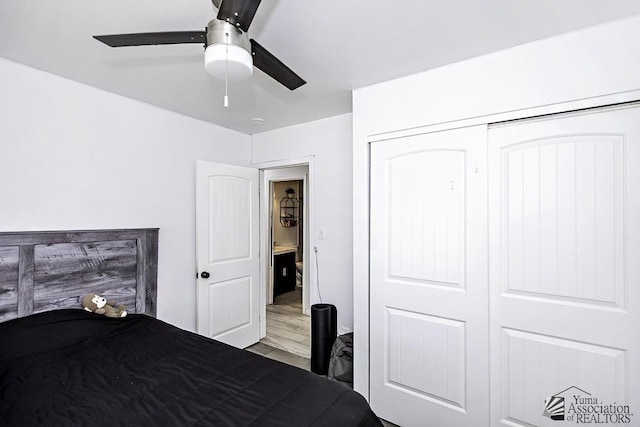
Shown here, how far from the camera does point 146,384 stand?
133cm

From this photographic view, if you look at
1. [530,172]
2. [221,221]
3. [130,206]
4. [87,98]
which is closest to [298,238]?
[221,221]

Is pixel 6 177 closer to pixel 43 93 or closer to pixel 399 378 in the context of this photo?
pixel 43 93

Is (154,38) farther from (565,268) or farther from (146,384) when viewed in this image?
(565,268)

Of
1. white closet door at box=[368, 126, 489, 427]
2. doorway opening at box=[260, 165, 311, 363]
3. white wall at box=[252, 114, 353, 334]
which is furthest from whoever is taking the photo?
doorway opening at box=[260, 165, 311, 363]

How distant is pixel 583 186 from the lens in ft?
5.26

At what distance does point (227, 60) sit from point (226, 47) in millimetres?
43

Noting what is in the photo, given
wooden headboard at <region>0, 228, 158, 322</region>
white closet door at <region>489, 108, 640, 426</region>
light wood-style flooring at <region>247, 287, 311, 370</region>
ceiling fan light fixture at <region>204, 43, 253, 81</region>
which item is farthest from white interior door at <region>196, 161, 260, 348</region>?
white closet door at <region>489, 108, 640, 426</region>

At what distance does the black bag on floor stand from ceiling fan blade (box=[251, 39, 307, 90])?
2028 millimetres

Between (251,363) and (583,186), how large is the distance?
75.8 inches

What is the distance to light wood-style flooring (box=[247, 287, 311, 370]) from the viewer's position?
10.5ft

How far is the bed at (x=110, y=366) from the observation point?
3.77 feet

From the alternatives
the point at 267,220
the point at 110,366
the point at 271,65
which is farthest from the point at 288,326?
the point at 271,65
